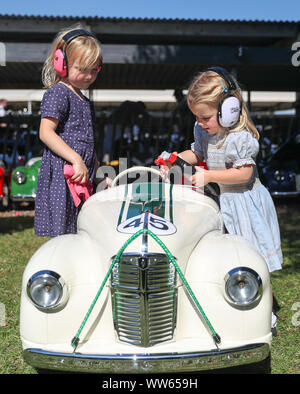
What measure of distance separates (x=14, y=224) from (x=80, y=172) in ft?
17.8

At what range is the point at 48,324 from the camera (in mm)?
2047

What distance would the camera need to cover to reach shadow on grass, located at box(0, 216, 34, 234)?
7.11m

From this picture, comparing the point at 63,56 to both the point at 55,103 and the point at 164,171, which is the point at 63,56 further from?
the point at 164,171

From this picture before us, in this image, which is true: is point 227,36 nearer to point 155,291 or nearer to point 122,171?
point 122,171

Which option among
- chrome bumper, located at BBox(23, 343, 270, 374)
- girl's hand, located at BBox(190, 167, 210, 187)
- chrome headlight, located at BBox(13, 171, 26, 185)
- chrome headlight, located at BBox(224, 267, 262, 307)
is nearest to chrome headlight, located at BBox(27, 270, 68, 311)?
chrome bumper, located at BBox(23, 343, 270, 374)

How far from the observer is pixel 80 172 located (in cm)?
259

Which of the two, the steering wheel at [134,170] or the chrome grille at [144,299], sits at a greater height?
the steering wheel at [134,170]

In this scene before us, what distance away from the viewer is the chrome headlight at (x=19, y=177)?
877 centimetres

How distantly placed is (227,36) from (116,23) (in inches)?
111

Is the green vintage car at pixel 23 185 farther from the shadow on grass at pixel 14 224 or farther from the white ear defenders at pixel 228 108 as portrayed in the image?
the white ear defenders at pixel 228 108

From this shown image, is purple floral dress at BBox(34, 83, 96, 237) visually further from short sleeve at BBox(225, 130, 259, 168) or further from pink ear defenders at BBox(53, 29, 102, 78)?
short sleeve at BBox(225, 130, 259, 168)

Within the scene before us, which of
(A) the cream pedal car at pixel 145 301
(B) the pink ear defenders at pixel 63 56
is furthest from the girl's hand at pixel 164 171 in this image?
(B) the pink ear defenders at pixel 63 56

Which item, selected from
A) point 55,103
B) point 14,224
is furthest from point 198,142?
point 14,224

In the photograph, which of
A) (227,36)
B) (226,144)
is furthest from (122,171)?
(227,36)
